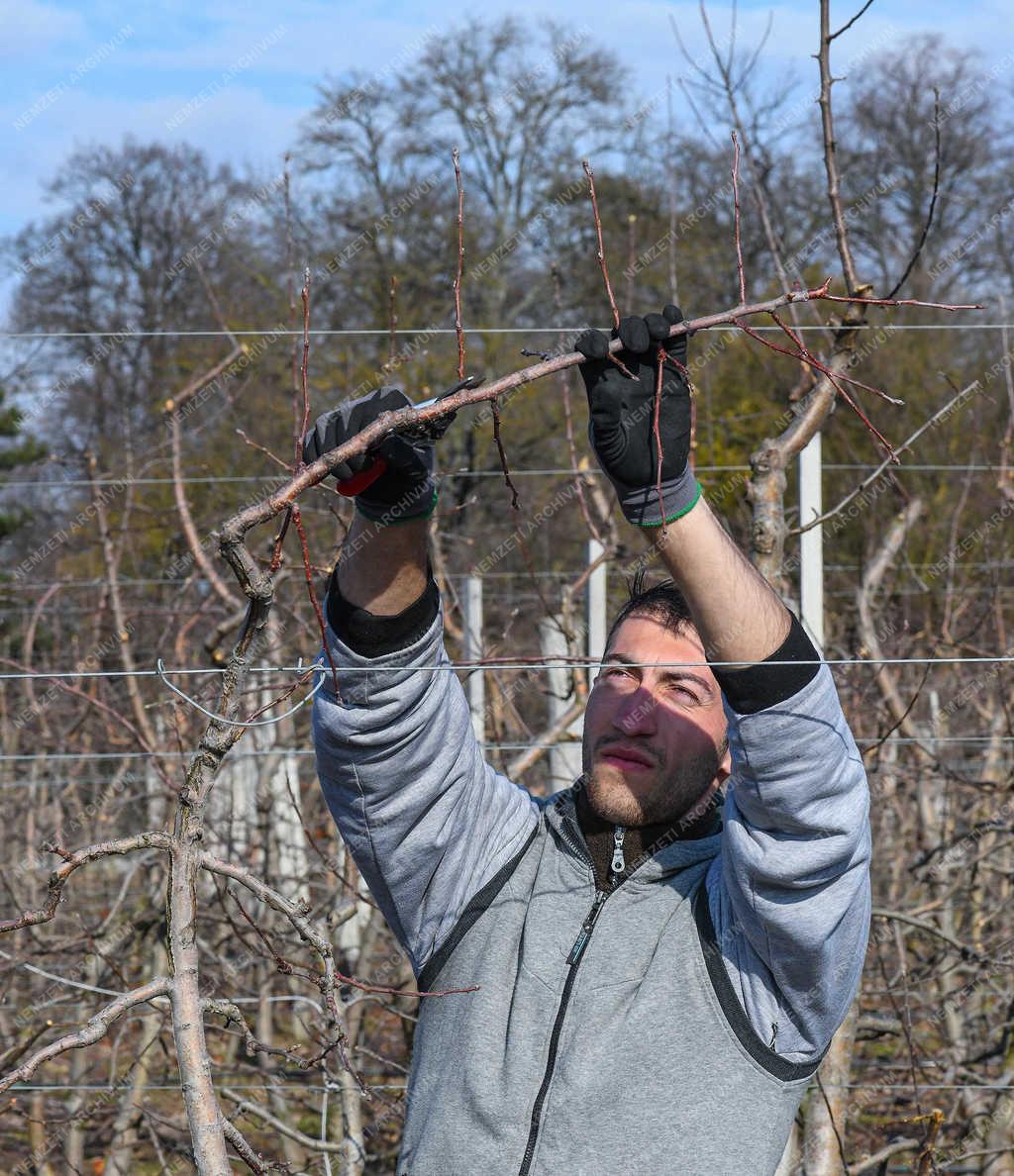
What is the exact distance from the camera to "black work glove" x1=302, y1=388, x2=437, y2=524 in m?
1.68

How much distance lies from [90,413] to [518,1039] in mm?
11770

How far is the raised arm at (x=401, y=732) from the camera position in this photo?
188cm

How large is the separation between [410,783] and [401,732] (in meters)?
0.09

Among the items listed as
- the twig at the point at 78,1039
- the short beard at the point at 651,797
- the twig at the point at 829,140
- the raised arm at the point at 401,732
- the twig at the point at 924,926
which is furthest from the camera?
the twig at the point at 924,926

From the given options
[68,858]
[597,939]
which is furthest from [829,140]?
[68,858]

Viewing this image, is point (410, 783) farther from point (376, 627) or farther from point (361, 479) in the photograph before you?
point (361, 479)

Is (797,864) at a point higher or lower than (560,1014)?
higher

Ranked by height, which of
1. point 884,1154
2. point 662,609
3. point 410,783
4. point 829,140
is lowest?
point 884,1154

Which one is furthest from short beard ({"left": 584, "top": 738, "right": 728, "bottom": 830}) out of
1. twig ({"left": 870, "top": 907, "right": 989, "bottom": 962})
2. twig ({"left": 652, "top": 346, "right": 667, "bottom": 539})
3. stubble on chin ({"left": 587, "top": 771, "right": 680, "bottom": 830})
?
twig ({"left": 870, "top": 907, "right": 989, "bottom": 962})

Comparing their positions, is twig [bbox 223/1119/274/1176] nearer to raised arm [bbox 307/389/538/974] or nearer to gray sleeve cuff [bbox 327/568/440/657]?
raised arm [bbox 307/389/538/974]

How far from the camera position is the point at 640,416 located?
1.66m

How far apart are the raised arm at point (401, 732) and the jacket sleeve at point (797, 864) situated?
0.43 m

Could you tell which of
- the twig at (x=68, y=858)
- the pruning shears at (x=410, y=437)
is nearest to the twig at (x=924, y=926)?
the pruning shears at (x=410, y=437)

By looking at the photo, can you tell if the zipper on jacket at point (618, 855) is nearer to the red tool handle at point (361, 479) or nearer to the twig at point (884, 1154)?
the red tool handle at point (361, 479)
